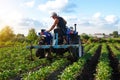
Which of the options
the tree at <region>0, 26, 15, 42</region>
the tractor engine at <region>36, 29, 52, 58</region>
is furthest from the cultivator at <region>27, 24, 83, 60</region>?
the tree at <region>0, 26, 15, 42</region>

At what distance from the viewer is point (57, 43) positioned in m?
16.8

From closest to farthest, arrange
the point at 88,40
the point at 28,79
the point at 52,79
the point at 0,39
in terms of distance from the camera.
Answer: the point at 28,79
the point at 52,79
the point at 0,39
the point at 88,40

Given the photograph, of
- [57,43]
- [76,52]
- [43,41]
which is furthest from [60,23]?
[76,52]

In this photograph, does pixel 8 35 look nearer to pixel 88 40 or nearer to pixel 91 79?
pixel 88 40

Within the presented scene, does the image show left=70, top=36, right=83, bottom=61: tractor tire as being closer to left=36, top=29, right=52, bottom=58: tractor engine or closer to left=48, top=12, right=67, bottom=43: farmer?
left=48, top=12, right=67, bottom=43: farmer

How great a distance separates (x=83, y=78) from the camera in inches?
444

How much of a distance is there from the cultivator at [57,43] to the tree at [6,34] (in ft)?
114

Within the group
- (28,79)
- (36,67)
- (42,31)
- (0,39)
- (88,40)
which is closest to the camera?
(28,79)

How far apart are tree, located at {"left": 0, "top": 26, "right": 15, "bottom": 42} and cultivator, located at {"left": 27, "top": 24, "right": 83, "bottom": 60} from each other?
34.9m

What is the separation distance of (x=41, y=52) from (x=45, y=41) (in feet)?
1.95

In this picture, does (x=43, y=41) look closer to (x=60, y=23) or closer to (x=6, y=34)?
(x=60, y=23)

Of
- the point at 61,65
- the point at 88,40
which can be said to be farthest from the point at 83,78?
the point at 88,40

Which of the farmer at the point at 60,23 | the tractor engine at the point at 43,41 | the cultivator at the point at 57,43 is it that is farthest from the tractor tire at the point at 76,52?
the tractor engine at the point at 43,41

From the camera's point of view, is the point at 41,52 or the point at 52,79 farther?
the point at 41,52
